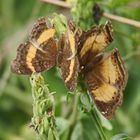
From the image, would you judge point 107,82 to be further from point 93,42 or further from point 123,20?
point 123,20

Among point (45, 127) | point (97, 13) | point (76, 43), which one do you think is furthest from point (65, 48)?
point (97, 13)

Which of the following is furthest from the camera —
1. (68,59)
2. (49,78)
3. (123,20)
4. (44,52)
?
(49,78)

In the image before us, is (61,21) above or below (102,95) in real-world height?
above

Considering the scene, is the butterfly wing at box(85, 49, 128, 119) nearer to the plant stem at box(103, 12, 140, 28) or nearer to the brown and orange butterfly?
the brown and orange butterfly

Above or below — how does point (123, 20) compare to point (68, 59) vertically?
below

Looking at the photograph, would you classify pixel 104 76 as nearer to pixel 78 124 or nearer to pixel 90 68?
pixel 90 68

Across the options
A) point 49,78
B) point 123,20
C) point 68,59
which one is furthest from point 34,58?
point 49,78
